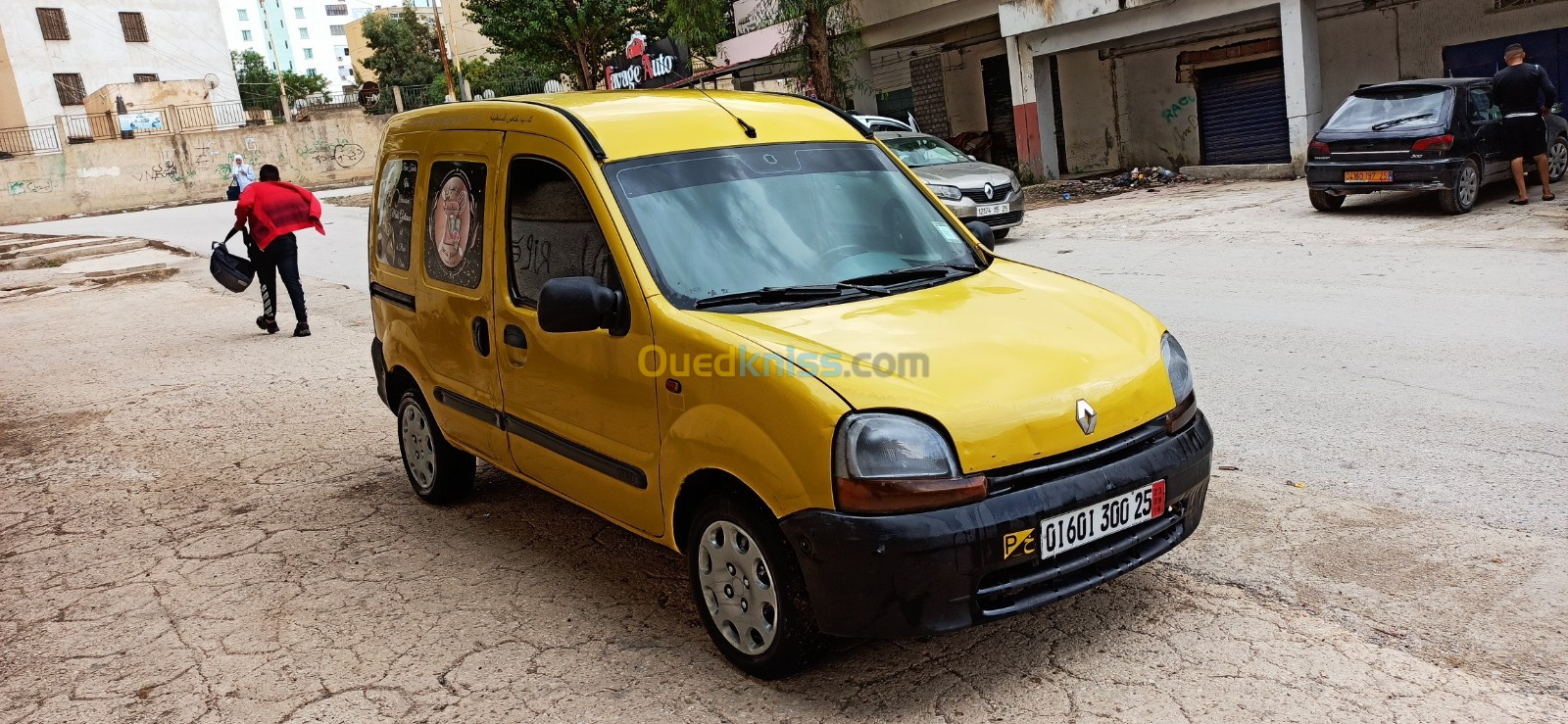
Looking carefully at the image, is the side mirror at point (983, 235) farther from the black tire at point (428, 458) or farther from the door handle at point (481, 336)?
the black tire at point (428, 458)

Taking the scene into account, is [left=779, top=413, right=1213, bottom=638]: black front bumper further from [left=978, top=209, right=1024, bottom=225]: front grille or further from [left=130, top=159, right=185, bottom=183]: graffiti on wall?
[left=130, top=159, right=185, bottom=183]: graffiti on wall

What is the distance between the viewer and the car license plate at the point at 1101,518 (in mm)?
3303

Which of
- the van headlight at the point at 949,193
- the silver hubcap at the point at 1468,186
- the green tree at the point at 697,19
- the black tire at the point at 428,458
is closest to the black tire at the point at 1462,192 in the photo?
the silver hubcap at the point at 1468,186

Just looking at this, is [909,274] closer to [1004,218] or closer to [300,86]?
[1004,218]

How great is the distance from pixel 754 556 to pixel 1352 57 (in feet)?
66.0

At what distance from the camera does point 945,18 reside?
77.8ft

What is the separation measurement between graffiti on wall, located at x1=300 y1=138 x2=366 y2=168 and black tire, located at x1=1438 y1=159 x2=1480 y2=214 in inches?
1713

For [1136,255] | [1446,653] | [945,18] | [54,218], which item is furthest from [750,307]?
[54,218]

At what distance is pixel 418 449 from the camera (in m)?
5.86

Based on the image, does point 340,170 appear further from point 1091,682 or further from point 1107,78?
point 1091,682

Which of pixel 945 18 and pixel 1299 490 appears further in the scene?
pixel 945 18

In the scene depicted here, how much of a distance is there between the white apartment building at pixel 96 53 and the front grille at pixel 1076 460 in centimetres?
5286

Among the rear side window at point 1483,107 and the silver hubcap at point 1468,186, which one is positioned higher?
the rear side window at point 1483,107

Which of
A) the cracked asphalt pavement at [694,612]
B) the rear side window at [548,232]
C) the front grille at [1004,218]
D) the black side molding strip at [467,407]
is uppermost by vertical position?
the rear side window at [548,232]
